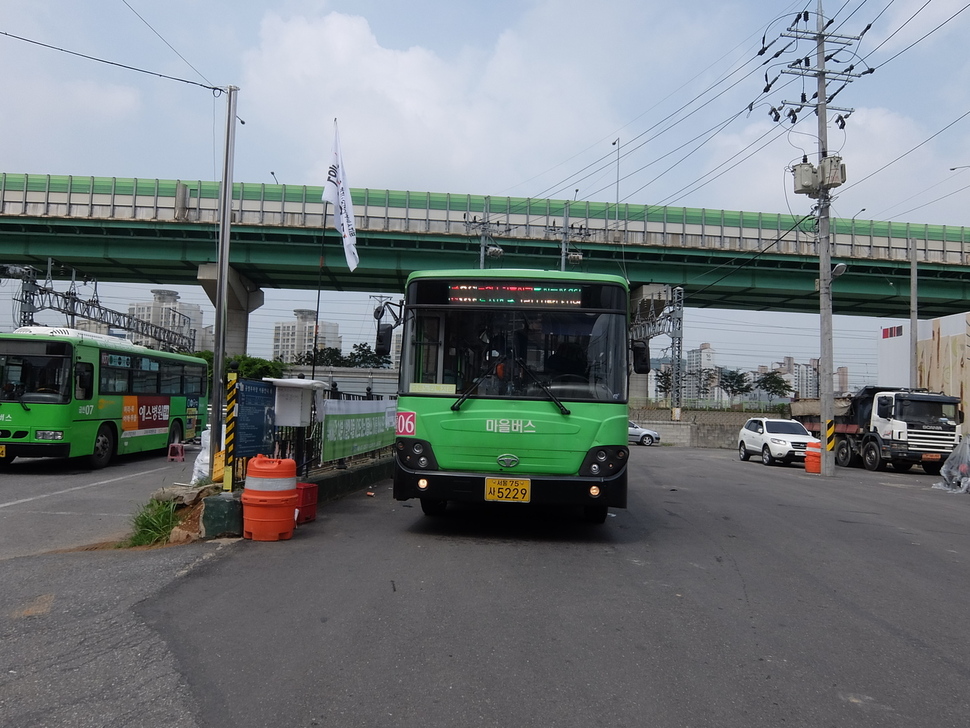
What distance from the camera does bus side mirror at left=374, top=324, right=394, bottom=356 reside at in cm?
831

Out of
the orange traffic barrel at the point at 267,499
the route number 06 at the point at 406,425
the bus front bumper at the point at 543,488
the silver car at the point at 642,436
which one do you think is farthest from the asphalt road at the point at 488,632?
the silver car at the point at 642,436

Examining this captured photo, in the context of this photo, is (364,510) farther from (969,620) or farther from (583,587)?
(969,620)

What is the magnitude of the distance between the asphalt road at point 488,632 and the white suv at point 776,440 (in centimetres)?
1751

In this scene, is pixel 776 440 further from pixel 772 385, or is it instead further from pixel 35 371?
pixel 772 385

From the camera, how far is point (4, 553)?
7.58 m

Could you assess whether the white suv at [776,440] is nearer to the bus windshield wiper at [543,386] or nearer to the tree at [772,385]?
the bus windshield wiper at [543,386]

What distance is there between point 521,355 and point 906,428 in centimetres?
1924

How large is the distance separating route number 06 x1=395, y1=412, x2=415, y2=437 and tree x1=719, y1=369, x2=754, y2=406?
70.9 meters

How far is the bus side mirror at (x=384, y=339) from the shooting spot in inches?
327

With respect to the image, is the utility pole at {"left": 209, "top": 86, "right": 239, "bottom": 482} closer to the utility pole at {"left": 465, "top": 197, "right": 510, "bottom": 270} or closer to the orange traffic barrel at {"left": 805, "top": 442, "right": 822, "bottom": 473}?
the orange traffic barrel at {"left": 805, "top": 442, "right": 822, "bottom": 473}

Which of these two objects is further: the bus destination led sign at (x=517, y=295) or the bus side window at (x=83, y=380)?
the bus side window at (x=83, y=380)

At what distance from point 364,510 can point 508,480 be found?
3.14 m

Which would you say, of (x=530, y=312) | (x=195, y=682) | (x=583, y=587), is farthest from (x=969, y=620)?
(x=195, y=682)

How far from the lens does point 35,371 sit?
14641 millimetres
